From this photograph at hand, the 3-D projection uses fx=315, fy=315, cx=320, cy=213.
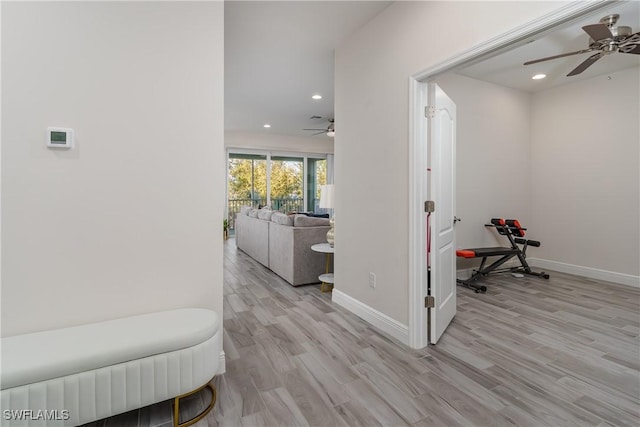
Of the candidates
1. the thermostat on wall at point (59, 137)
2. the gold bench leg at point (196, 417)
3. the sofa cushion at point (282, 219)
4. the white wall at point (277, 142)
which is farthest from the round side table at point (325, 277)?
the white wall at point (277, 142)

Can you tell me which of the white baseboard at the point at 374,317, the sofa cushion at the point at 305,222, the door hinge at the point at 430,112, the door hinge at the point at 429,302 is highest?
the door hinge at the point at 430,112

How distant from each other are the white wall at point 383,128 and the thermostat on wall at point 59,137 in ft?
6.89

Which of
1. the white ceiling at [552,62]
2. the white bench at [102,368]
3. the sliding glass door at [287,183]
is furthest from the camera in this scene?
the sliding glass door at [287,183]

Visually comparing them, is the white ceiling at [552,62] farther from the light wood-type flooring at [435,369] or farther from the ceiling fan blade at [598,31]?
the light wood-type flooring at [435,369]

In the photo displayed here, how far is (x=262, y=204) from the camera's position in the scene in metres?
8.47

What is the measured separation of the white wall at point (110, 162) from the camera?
61.0 inches

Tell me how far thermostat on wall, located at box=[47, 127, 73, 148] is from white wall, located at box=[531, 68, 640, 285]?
5756 mm

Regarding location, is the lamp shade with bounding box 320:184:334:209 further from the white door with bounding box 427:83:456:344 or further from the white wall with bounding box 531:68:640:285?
the white wall with bounding box 531:68:640:285

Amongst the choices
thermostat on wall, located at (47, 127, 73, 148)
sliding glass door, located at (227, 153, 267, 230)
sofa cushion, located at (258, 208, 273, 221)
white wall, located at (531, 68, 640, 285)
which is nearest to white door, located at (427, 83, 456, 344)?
thermostat on wall, located at (47, 127, 73, 148)

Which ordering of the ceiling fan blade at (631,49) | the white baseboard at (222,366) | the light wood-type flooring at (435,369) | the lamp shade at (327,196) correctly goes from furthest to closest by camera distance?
1. the lamp shade at (327,196)
2. the ceiling fan blade at (631,49)
3. the white baseboard at (222,366)
4. the light wood-type flooring at (435,369)

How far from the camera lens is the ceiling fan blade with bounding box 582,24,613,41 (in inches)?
93.0

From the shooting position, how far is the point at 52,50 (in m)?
1.59

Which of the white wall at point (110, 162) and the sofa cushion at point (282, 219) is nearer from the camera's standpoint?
the white wall at point (110, 162)

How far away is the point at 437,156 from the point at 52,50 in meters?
2.43
